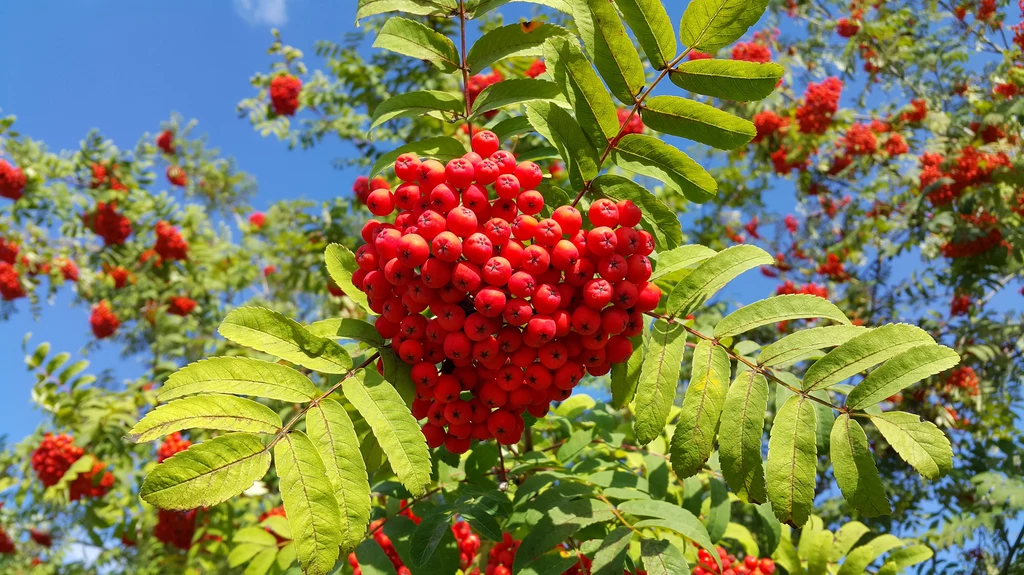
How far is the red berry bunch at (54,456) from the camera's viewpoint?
476cm

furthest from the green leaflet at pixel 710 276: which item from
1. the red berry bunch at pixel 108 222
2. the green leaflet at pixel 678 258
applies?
the red berry bunch at pixel 108 222

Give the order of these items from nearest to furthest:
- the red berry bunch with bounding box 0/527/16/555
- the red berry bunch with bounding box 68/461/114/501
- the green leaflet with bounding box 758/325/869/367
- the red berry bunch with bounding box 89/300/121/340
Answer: the green leaflet with bounding box 758/325/869/367 < the red berry bunch with bounding box 68/461/114/501 < the red berry bunch with bounding box 0/527/16/555 < the red berry bunch with bounding box 89/300/121/340

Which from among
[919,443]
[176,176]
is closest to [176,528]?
[919,443]

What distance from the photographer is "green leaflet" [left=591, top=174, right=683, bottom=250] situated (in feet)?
5.37

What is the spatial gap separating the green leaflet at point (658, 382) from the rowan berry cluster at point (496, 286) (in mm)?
79

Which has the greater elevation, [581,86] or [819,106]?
[819,106]

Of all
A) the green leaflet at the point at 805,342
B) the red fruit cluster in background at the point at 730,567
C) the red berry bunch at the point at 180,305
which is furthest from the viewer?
the red berry bunch at the point at 180,305

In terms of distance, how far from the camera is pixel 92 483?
4941mm

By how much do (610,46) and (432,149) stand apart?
623 mm

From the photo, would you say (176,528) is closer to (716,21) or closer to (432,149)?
(432,149)

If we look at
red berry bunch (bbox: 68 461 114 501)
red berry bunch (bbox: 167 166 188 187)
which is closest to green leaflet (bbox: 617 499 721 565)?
red berry bunch (bbox: 68 461 114 501)

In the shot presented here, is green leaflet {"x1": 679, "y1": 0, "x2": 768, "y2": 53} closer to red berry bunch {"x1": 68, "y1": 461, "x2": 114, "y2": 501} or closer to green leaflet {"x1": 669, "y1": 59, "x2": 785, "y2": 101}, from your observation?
green leaflet {"x1": 669, "y1": 59, "x2": 785, "y2": 101}

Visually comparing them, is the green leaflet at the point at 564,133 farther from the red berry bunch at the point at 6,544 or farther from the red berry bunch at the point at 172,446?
the red berry bunch at the point at 6,544

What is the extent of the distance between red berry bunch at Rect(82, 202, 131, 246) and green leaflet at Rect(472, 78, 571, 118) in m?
6.37
